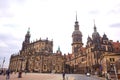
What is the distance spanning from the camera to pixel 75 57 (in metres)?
94.8

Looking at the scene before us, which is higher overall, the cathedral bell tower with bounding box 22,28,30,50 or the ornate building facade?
the cathedral bell tower with bounding box 22,28,30,50

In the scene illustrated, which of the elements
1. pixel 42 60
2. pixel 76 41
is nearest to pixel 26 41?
pixel 42 60

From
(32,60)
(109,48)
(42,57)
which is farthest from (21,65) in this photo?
(109,48)

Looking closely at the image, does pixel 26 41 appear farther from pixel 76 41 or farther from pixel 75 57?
pixel 75 57

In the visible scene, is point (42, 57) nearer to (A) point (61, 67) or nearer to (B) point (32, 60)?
(B) point (32, 60)

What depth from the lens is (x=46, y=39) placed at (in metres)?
94.6

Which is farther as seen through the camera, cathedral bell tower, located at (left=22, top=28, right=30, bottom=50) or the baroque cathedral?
cathedral bell tower, located at (left=22, top=28, right=30, bottom=50)

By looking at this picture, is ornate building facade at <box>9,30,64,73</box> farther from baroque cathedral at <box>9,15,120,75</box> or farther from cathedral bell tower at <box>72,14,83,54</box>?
cathedral bell tower at <box>72,14,83,54</box>

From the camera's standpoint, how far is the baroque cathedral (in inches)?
2741

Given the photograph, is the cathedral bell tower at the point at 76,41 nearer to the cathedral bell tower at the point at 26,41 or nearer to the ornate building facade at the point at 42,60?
the ornate building facade at the point at 42,60

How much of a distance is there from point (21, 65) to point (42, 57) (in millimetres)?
Answer: 12920

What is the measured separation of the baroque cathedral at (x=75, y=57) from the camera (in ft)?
228

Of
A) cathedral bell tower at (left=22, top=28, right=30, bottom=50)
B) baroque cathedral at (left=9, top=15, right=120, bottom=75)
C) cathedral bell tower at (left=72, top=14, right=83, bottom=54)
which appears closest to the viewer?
baroque cathedral at (left=9, top=15, right=120, bottom=75)

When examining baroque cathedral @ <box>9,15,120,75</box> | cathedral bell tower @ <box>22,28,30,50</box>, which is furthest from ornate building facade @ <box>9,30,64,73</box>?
cathedral bell tower @ <box>22,28,30,50</box>
